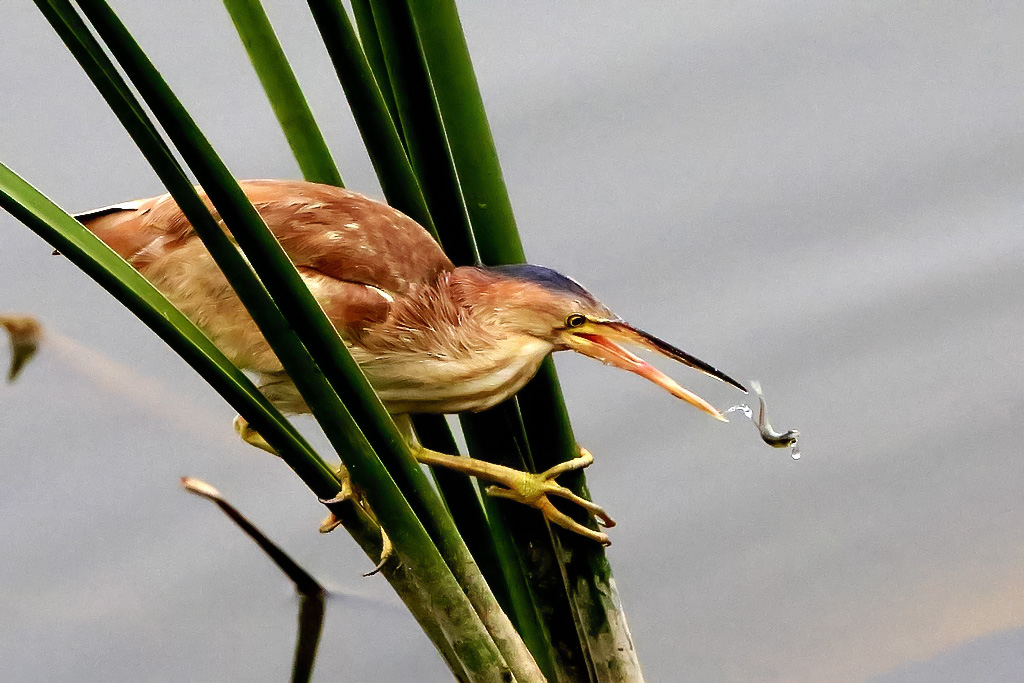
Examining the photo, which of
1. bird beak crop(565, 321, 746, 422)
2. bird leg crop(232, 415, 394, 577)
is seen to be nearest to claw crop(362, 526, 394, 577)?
bird leg crop(232, 415, 394, 577)

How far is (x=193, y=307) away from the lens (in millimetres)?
957

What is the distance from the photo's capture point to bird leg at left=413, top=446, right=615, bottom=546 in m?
0.92

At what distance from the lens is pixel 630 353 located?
0.94 meters

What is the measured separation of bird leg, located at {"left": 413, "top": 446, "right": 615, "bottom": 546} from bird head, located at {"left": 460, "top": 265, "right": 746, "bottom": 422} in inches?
3.4

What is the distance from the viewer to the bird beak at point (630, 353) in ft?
2.96

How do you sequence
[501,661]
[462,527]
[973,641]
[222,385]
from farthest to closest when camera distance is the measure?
[973,641] → [462,527] → [501,661] → [222,385]

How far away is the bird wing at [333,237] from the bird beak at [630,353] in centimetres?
13

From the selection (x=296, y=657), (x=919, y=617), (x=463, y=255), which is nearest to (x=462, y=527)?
(x=463, y=255)

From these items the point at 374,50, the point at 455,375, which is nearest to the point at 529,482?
the point at 455,375

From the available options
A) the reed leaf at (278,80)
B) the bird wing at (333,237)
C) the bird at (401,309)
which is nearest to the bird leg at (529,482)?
the bird at (401,309)

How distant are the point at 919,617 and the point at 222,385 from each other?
1.10m

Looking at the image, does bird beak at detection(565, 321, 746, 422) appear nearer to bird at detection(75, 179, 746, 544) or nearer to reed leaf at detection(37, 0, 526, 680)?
bird at detection(75, 179, 746, 544)

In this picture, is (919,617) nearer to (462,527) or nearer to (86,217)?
(462,527)

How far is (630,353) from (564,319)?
62 millimetres
